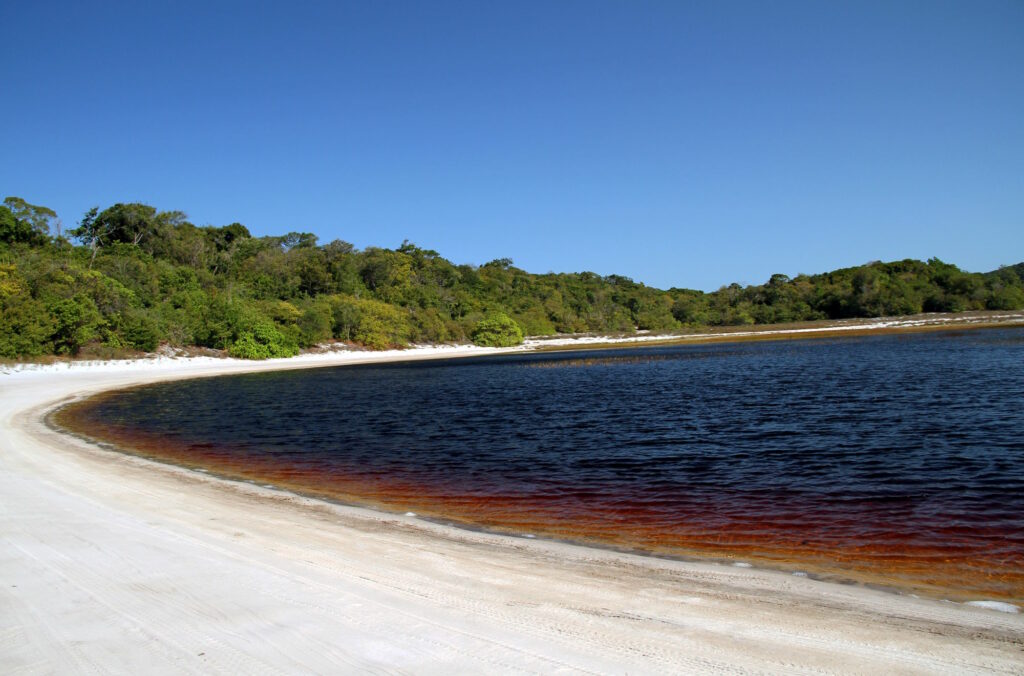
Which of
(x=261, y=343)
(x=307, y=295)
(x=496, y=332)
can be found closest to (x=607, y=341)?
(x=496, y=332)

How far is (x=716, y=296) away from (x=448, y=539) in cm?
16380

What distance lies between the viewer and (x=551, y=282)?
15838 cm

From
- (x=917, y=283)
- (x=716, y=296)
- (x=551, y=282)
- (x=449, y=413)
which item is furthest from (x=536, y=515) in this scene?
(x=716, y=296)

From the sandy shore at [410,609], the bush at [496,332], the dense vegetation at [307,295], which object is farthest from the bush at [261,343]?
the sandy shore at [410,609]

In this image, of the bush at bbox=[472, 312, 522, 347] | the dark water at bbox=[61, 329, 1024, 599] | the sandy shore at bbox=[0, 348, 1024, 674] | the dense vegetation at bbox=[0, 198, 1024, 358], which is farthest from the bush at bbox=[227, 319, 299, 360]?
the sandy shore at bbox=[0, 348, 1024, 674]

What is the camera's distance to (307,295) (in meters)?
85.1

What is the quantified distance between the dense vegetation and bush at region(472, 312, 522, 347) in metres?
0.25

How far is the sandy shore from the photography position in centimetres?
439

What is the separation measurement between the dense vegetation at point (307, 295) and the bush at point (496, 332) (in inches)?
9.8

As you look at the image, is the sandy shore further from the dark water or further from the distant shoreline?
the distant shoreline

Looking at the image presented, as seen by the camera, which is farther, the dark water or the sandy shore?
the dark water

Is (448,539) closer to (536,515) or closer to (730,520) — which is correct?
(536,515)

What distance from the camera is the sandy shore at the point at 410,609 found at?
173 inches

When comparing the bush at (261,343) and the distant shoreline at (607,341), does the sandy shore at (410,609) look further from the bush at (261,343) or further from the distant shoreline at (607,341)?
the bush at (261,343)
